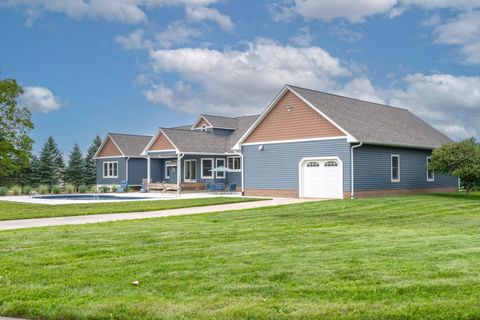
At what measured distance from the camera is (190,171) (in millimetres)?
40031

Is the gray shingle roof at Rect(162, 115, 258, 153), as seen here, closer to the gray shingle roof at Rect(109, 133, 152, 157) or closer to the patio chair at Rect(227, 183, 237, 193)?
the patio chair at Rect(227, 183, 237, 193)

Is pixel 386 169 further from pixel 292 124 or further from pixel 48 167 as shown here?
pixel 48 167

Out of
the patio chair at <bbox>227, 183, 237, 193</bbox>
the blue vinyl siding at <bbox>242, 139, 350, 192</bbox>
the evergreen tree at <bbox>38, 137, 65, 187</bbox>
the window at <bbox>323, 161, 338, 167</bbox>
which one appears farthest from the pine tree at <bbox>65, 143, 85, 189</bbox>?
the window at <bbox>323, 161, 338, 167</bbox>

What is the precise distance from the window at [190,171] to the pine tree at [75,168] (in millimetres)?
20708

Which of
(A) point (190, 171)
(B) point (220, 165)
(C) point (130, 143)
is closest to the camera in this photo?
(B) point (220, 165)

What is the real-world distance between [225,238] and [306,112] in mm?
17285

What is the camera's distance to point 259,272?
25.3ft

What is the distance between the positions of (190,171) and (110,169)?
404 inches

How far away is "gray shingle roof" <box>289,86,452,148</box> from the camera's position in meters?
26.9

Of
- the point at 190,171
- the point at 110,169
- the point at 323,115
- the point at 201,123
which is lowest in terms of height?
the point at 190,171

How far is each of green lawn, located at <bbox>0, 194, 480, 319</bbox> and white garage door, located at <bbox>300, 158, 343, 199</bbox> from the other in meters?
13.0

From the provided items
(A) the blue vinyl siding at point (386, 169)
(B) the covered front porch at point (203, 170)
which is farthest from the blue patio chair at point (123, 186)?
(A) the blue vinyl siding at point (386, 169)

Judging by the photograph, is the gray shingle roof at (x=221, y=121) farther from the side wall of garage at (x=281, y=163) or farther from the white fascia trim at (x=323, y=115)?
the white fascia trim at (x=323, y=115)

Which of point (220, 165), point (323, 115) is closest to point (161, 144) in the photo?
point (220, 165)
